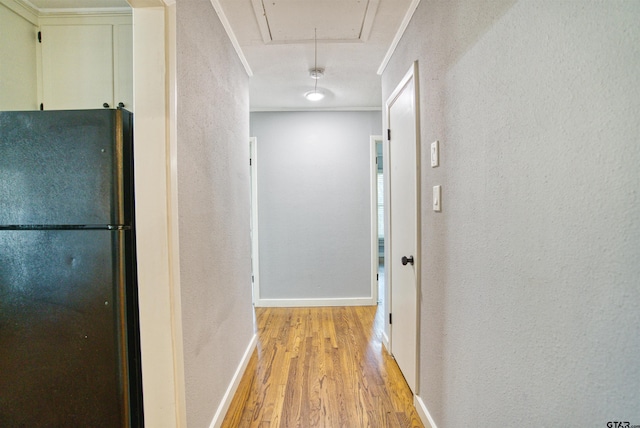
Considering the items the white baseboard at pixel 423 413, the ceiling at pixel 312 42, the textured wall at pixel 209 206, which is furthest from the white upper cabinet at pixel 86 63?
the white baseboard at pixel 423 413

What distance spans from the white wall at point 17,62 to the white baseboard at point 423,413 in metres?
2.69

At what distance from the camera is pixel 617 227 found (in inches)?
22.0

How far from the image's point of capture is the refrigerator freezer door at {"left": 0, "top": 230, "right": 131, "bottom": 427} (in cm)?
103

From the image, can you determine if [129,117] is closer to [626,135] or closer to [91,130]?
[91,130]

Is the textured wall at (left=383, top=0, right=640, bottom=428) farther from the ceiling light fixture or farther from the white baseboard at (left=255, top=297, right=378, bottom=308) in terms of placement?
the white baseboard at (left=255, top=297, right=378, bottom=308)

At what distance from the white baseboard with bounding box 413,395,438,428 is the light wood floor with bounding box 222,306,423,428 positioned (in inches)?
1.4

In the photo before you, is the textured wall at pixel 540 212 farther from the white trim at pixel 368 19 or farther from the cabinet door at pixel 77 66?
the cabinet door at pixel 77 66

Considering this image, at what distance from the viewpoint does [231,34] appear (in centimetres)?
190

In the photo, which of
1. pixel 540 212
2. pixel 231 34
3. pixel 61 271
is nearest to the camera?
pixel 540 212

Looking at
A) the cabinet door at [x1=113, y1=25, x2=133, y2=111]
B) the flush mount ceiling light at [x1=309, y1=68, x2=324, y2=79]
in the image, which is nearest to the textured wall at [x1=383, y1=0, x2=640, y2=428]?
the flush mount ceiling light at [x1=309, y1=68, x2=324, y2=79]

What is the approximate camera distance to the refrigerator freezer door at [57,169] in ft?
3.37

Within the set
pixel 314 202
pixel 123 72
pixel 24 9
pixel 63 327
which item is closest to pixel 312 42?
pixel 123 72

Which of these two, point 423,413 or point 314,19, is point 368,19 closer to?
point 314,19

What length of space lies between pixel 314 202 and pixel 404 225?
172cm
